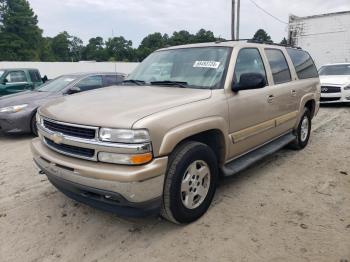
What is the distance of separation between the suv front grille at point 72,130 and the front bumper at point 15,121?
4.01 metres

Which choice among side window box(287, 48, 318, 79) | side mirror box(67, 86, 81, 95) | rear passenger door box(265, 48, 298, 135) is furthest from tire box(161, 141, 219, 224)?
side mirror box(67, 86, 81, 95)

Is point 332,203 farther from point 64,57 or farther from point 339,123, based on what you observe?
point 64,57

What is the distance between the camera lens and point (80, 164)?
2.84 meters

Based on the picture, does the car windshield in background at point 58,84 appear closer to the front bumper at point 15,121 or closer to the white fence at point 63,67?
the front bumper at point 15,121

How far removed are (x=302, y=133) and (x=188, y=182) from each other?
11.5 feet

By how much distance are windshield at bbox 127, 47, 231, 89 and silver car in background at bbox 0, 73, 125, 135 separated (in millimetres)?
1915

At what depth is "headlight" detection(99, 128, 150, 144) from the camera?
104 inches

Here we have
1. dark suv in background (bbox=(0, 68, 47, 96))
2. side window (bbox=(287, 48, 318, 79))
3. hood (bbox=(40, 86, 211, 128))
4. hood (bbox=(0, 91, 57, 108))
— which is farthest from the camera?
dark suv in background (bbox=(0, 68, 47, 96))

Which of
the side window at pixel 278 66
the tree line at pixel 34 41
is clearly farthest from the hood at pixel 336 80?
the tree line at pixel 34 41

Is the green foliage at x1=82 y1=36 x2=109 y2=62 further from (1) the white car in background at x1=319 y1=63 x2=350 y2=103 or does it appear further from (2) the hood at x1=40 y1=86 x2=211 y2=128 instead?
(2) the hood at x1=40 y1=86 x2=211 y2=128

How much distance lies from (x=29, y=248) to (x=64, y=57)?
8666cm

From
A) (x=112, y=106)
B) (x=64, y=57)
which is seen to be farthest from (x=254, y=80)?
(x=64, y=57)

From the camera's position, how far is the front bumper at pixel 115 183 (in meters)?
2.62

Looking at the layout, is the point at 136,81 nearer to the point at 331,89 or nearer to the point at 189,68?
the point at 189,68
